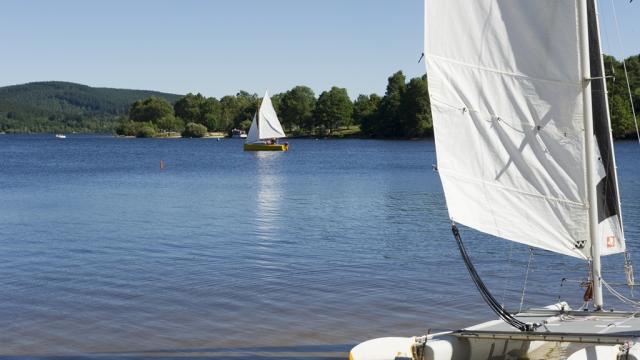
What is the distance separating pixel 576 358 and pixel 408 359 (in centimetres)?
223

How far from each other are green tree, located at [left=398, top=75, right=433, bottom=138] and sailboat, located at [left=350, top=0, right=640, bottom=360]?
166 metres

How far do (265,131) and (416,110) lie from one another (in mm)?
65468

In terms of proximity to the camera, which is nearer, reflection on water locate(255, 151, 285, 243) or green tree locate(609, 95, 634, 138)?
reflection on water locate(255, 151, 285, 243)

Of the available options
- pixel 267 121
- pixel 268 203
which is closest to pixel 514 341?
pixel 268 203

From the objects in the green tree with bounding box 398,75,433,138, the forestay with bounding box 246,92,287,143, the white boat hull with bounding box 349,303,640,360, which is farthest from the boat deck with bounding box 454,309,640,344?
the green tree with bounding box 398,75,433,138

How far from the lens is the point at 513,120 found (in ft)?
40.3

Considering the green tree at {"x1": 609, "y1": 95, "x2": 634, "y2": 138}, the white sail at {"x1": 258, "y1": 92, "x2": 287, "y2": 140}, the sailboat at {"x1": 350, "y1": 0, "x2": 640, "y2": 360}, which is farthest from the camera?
the green tree at {"x1": 609, "y1": 95, "x2": 634, "y2": 138}

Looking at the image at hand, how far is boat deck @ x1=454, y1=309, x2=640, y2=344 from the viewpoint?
35.8 ft

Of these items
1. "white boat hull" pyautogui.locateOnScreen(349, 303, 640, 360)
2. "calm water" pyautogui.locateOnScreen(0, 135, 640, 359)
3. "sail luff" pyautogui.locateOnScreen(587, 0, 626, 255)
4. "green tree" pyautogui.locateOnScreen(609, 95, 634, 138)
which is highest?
"green tree" pyautogui.locateOnScreen(609, 95, 634, 138)

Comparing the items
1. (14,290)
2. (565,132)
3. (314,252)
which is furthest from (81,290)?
(565,132)

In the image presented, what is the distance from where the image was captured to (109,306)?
1858cm

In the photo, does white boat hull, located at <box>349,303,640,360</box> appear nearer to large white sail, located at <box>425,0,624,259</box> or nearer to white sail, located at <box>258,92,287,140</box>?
large white sail, located at <box>425,0,624,259</box>

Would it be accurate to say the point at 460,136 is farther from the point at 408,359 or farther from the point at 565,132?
the point at 408,359

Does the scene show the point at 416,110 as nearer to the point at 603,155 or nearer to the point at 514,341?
the point at 603,155
